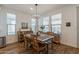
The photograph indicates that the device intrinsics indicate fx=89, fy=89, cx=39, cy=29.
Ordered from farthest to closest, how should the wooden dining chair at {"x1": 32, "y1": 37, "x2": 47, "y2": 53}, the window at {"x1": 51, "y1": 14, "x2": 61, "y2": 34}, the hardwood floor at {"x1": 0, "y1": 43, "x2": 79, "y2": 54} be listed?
the window at {"x1": 51, "y1": 14, "x2": 61, "y2": 34} → the hardwood floor at {"x1": 0, "y1": 43, "x2": 79, "y2": 54} → the wooden dining chair at {"x1": 32, "y1": 37, "x2": 47, "y2": 53}

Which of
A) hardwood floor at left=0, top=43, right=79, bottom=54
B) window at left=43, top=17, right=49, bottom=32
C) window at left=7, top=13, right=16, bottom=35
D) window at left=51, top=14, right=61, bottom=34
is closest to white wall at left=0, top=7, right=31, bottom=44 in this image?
window at left=7, top=13, right=16, bottom=35

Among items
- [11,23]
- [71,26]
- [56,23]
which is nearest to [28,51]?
[11,23]

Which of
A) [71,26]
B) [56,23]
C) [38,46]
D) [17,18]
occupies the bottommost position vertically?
[38,46]

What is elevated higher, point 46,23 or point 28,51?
point 46,23

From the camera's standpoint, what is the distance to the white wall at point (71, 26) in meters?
3.49

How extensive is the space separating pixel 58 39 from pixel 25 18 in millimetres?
1521

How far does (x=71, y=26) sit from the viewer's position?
3.88 metres

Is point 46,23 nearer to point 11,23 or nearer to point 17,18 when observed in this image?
A: point 17,18

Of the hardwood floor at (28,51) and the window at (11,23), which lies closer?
the hardwood floor at (28,51)

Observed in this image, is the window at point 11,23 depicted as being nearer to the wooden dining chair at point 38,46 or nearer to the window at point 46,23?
the wooden dining chair at point 38,46

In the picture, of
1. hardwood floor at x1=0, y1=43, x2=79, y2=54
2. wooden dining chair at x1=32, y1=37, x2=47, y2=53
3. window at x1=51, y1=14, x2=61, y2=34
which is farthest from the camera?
window at x1=51, y1=14, x2=61, y2=34

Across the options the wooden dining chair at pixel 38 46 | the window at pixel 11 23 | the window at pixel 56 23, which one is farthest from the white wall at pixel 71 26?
the window at pixel 11 23

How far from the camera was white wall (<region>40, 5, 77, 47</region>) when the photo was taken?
3.49 m

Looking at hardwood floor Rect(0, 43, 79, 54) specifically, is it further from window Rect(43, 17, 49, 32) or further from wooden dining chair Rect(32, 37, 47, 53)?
window Rect(43, 17, 49, 32)
